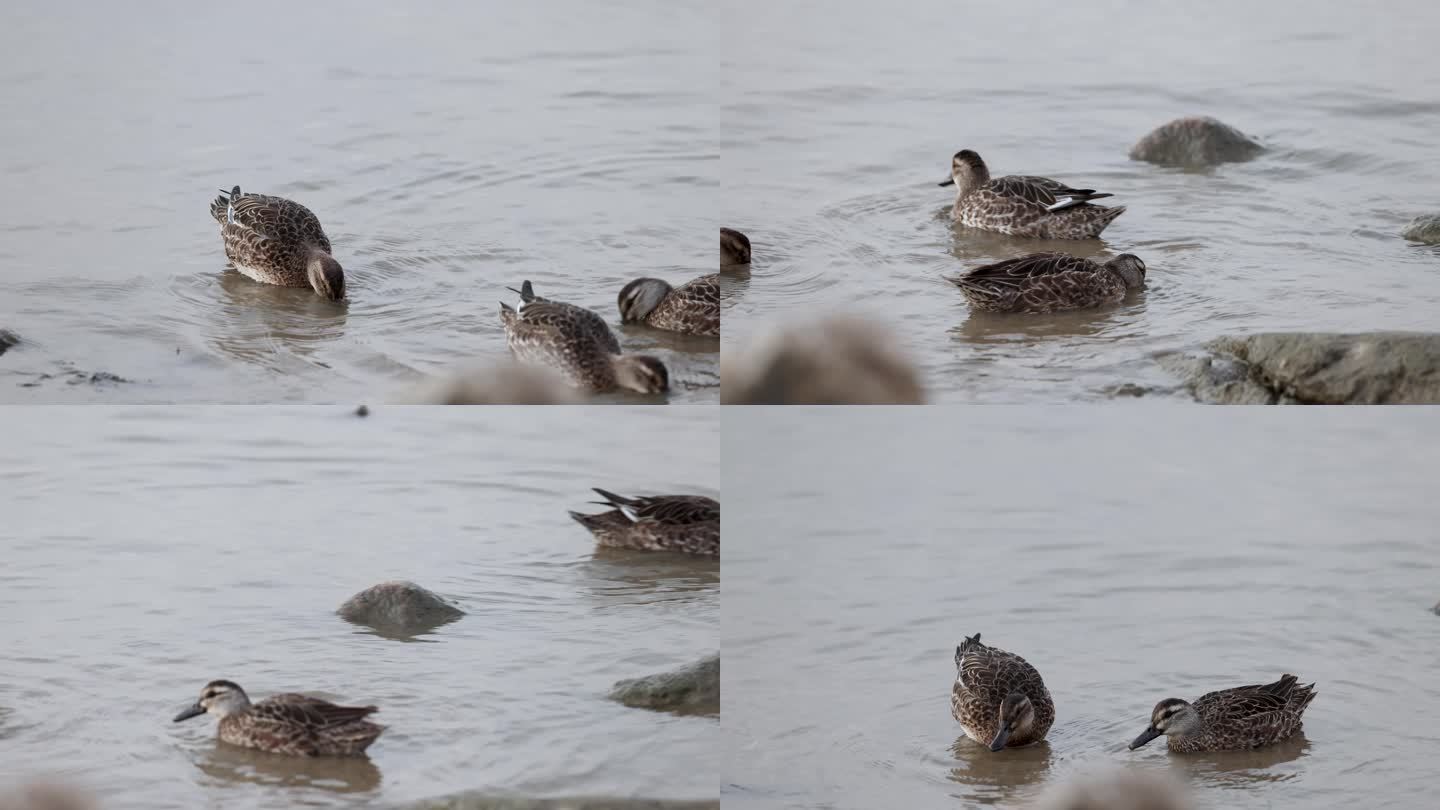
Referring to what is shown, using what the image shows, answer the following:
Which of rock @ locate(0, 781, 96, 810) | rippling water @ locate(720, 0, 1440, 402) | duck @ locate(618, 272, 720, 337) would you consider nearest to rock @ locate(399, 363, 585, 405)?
duck @ locate(618, 272, 720, 337)

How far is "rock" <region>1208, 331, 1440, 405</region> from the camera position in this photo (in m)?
6.94

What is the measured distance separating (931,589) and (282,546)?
3948 millimetres

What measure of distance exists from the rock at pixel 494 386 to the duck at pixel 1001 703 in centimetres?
241

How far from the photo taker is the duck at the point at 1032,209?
31.1 ft

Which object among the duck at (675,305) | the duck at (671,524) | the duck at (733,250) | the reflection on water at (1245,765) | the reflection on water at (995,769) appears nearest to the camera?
the reflection on water at (995,769)

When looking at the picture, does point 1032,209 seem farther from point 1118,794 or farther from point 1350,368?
point 1118,794

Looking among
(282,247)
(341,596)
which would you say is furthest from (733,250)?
(341,596)

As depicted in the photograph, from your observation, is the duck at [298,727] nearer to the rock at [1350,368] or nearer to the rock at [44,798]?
the rock at [44,798]

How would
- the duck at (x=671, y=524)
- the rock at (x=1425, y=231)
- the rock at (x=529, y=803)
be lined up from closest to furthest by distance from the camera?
the rock at (x=529, y=803), the rock at (x=1425, y=231), the duck at (x=671, y=524)

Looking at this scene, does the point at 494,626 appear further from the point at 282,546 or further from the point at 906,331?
the point at 906,331

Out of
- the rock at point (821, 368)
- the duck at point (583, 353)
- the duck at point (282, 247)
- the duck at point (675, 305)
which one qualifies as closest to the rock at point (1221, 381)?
the rock at point (821, 368)

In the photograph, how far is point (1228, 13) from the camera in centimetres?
1741

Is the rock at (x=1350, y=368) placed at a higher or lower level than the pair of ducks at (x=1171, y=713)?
higher

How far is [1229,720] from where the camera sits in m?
7.32
